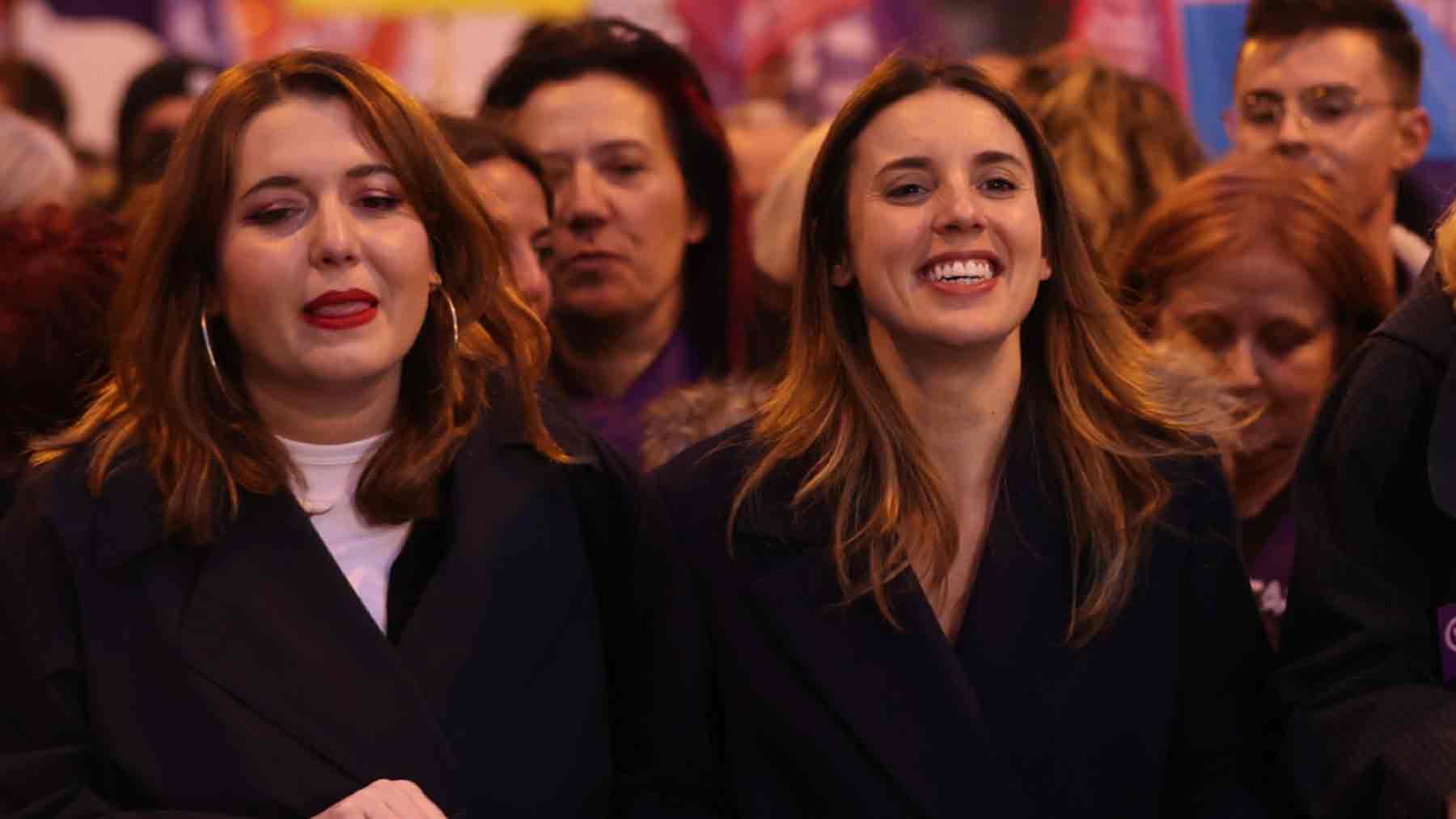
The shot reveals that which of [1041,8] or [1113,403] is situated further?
[1041,8]

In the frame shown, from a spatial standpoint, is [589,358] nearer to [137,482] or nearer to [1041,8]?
[137,482]

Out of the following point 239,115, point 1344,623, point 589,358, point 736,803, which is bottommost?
point 736,803

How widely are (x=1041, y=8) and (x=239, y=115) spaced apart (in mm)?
3877

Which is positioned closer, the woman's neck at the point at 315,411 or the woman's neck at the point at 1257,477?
the woman's neck at the point at 315,411

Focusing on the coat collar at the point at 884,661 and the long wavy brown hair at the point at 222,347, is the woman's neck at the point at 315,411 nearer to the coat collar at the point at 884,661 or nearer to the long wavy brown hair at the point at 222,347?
the long wavy brown hair at the point at 222,347

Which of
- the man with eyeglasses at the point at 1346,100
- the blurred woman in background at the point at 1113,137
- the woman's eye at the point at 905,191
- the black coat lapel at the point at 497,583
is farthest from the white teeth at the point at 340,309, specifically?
the man with eyeglasses at the point at 1346,100

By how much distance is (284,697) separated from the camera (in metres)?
2.37

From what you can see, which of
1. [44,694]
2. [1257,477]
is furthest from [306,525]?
[1257,477]

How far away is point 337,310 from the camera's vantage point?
96.0 inches

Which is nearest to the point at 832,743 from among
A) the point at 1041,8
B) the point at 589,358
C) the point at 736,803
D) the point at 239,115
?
the point at 736,803

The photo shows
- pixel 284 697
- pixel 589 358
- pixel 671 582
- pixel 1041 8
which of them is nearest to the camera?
pixel 284 697

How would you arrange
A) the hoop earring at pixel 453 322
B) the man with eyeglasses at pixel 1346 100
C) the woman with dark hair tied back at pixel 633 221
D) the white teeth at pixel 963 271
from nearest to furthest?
the white teeth at pixel 963 271 < the hoop earring at pixel 453 322 < the woman with dark hair tied back at pixel 633 221 < the man with eyeglasses at pixel 1346 100

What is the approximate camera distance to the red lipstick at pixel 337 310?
2.43 meters

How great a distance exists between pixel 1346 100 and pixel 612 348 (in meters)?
1.44
